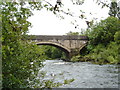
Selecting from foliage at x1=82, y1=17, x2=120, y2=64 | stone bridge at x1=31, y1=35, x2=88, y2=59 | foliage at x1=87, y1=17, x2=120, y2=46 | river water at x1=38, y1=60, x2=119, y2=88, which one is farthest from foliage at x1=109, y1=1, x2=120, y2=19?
stone bridge at x1=31, y1=35, x2=88, y2=59

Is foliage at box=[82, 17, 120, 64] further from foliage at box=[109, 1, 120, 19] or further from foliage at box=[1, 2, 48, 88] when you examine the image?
foliage at box=[1, 2, 48, 88]

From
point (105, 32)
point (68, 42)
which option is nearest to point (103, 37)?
point (105, 32)

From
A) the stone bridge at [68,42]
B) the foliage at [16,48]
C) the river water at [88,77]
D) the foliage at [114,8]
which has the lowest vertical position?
the river water at [88,77]

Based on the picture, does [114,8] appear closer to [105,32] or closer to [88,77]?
[88,77]

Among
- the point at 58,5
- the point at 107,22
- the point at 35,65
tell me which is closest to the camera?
the point at 58,5

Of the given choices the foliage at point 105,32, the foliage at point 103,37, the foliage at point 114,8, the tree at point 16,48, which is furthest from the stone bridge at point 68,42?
→ the tree at point 16,48

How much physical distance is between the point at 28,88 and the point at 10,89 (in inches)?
12.3

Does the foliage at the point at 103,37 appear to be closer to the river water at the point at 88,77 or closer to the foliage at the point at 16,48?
the river water at the point at 88,77

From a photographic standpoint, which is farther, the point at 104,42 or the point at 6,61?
the point at 104,42

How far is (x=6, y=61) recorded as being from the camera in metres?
2.58

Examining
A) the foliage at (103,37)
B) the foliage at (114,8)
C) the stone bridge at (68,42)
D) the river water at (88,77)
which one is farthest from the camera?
the stone bridge at (68,42)

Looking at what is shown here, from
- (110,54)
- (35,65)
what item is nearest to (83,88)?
(35,65)

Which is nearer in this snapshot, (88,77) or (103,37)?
(88,77)

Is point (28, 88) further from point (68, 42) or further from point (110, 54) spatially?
point (68, 42)
